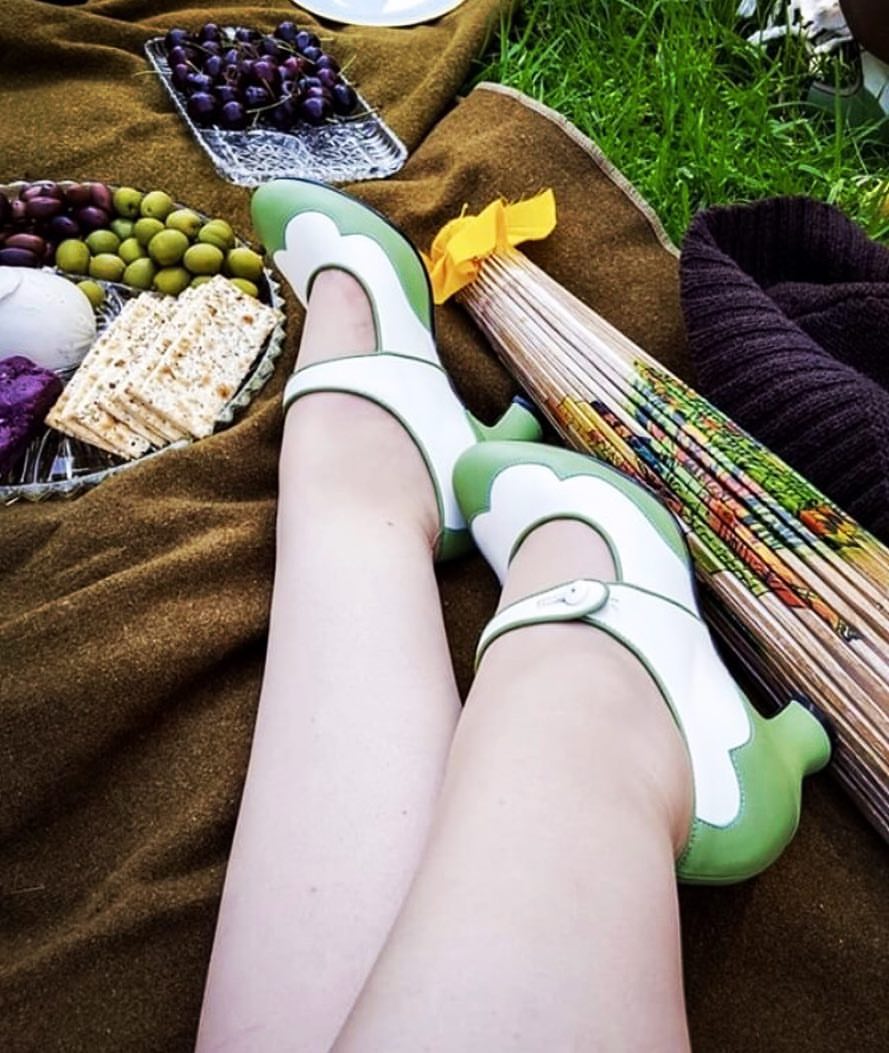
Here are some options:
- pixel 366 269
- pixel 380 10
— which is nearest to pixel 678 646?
pixel 366 269

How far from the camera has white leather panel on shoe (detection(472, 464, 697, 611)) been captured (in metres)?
0.80

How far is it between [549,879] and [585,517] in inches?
13.4

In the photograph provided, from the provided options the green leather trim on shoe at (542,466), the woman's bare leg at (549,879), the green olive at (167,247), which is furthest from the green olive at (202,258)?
the woman's bare leg at (549,879)

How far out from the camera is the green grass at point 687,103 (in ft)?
4.80

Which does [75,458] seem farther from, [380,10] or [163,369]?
[380,10]

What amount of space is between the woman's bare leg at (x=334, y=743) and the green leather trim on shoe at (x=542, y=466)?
4 centimetres

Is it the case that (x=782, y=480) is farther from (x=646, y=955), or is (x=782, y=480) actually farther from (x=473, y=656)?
(x=646, y=955)

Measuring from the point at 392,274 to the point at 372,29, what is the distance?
81 centimetres

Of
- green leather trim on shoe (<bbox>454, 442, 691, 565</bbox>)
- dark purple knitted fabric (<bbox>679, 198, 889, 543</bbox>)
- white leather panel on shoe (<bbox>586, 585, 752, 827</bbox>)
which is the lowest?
green leather trim on shoe (<bbox>454, 442, 691, 565</bbox>)

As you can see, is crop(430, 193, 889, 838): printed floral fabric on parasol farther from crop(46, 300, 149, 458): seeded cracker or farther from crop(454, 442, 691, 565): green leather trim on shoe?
crop(46, 300, 149, 458): seeded cracker

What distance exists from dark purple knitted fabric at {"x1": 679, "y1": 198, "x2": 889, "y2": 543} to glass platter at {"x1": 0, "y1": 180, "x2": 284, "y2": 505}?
0.43m

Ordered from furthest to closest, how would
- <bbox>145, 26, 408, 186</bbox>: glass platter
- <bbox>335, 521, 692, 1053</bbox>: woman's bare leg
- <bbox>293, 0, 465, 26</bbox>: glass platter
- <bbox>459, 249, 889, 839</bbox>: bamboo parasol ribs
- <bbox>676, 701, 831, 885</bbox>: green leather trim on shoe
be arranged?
<bbox>293, 0, 465, 26</bbox>: glass platter
<bbox>145, 26, 408, 186</bbox>: glass platter
<bbox>459, 249, 889, 839</bbox>: bamboo parasol ribs
<bbox>676, 701, 831, 885</bbox>: green leather trim on shoe
<bbox>335, 521, 692, 1053</bbox>: woman's bare leg

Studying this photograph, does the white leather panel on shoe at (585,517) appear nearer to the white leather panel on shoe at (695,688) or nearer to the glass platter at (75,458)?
the white leather panel on shoe at (695,688)

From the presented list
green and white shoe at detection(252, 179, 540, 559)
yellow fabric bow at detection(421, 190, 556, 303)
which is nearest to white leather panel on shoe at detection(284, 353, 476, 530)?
green and white shoe at detection(252, 179, 540, 559)
